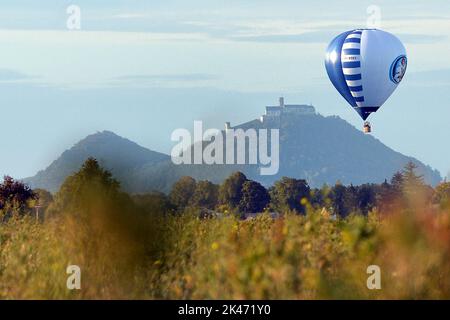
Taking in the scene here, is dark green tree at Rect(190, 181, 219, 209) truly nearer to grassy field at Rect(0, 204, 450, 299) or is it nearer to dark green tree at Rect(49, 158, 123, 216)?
dark green tree at Rect(49, 158, 123, 216)

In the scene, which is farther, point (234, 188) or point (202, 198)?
point (234, 188)

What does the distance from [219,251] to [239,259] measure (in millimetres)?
1056

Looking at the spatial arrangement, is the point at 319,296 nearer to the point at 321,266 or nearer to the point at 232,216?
the point at 321,266

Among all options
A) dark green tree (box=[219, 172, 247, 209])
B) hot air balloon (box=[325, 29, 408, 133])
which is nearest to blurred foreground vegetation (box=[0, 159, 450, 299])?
hot air balloon (box=[325, 29, 408, 133])

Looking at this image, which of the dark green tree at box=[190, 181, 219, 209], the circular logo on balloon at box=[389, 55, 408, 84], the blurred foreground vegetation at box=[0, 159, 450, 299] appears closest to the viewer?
the blurred foreground vegetation at box=[0, 159, 450, 299]

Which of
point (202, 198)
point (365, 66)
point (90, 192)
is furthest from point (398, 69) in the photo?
point (90, 192)

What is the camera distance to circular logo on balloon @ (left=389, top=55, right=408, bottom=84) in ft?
227

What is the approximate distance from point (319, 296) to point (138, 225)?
401cm

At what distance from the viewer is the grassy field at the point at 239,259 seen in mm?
14969

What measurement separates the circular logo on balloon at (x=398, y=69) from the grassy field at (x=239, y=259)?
168 feet

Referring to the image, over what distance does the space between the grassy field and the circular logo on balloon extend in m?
51.3

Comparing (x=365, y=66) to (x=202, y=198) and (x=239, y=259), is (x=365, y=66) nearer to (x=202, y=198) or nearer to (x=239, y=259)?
(x=202, y=198)

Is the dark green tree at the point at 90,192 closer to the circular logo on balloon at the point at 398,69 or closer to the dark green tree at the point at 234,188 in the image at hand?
the circular logo on balloon at the point at 398,69

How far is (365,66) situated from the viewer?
6575 cm
